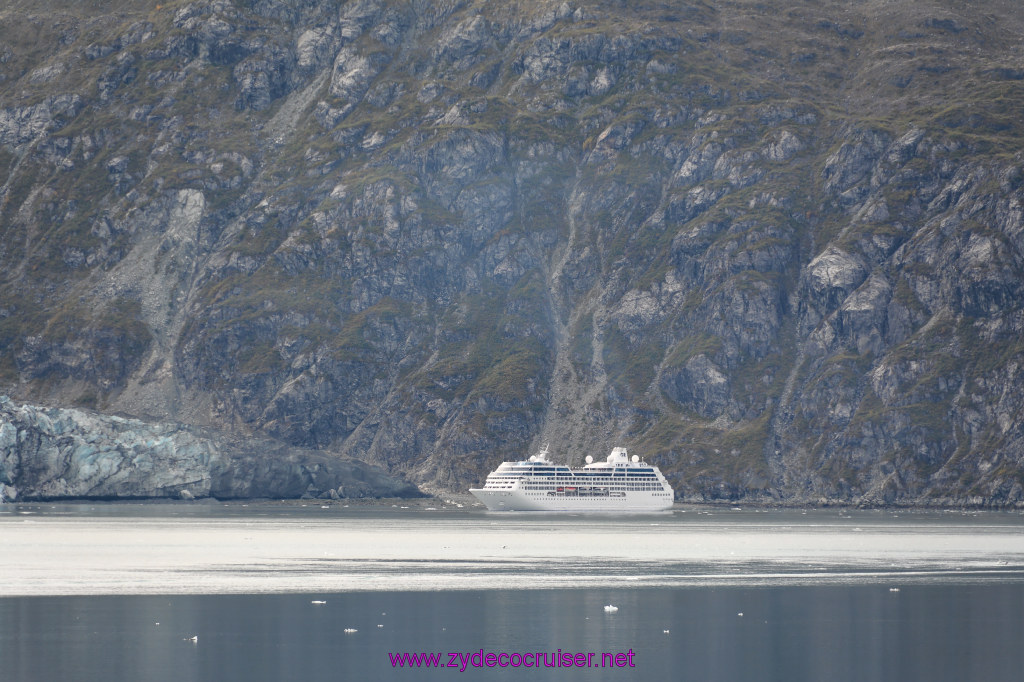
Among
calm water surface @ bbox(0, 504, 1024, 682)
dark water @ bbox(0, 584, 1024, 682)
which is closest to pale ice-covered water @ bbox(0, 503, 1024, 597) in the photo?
calm water surface @ bbox(0, 504, 1024, 682)

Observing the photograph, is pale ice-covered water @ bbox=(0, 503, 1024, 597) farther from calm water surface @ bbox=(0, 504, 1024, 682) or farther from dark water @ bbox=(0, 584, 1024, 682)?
dark water @ bbox=(0, 584, 1024, 682)

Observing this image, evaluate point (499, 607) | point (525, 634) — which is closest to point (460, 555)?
point (499, 607)

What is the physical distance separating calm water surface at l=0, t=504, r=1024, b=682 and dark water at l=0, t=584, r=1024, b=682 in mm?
186

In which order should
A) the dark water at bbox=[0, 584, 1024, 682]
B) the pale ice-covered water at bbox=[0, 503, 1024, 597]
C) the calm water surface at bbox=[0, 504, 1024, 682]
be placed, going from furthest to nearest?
the pale ice-covered water at bbox=[0, 503, 1024, 597]
the calm water surface at bbox=[0, 504, 1024, 682]
the dark water at bbox=[0, 584, 1024, 682]

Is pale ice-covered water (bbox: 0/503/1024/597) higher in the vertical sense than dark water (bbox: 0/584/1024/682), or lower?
lower

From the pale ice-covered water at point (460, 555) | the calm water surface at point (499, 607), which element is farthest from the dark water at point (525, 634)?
the pale ice-covered water at point (460, 555)

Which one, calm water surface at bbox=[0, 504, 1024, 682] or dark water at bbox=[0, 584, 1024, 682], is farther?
calm water surface at bbox=[0, 504, 1024, 682]

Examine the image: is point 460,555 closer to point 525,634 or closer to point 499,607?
point 499,607

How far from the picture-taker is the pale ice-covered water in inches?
3686

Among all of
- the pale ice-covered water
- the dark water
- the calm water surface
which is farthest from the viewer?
the pale ice-covered water

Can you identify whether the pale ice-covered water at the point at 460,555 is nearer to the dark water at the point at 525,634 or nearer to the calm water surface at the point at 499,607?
the calm water surface at the point at 499,607

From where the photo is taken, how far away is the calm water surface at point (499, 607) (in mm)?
59000

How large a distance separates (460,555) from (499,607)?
41.7 metres

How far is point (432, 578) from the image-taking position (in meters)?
96.4
